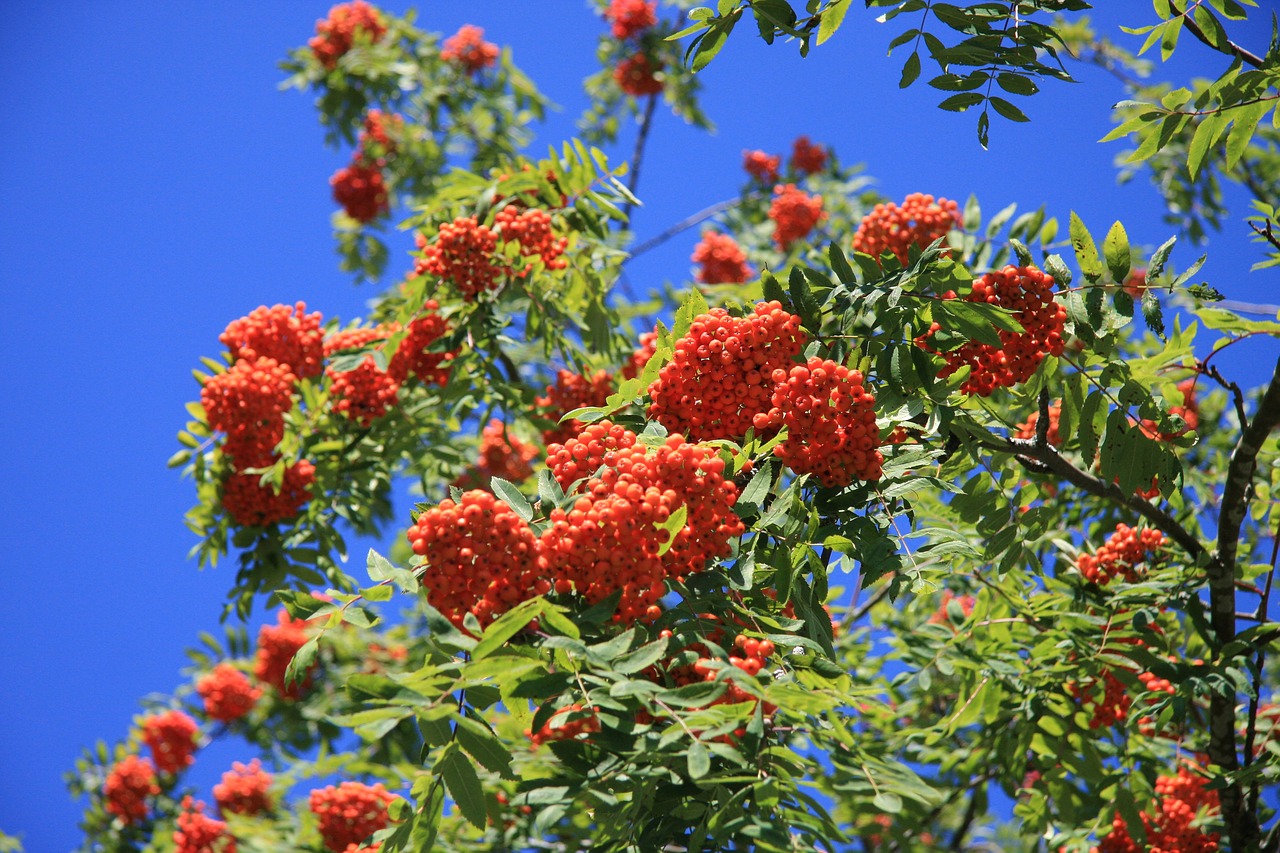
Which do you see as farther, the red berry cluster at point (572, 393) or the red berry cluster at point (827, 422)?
the red berry cluster at point (572, 393)

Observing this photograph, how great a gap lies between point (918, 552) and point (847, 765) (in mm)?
683

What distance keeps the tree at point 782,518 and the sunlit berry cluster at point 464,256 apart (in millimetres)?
24

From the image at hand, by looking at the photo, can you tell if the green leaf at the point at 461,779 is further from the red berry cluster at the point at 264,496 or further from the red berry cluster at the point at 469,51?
the red berry cluster at the point at 469,51

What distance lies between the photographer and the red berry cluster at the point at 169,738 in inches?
322

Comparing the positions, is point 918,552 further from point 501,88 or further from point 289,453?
point 501,88

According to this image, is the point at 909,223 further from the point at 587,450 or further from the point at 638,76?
the point at 638,76

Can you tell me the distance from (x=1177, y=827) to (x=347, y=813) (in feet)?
12.8

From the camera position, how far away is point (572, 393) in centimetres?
532

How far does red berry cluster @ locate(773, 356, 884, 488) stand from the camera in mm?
2773

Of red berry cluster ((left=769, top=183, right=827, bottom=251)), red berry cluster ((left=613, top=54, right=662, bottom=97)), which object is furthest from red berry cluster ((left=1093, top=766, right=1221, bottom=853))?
red berry cluster ((left=613, top=54, right=662, bottom=97))

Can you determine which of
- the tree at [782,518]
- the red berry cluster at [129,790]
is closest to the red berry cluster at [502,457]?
the tree at [782,518]

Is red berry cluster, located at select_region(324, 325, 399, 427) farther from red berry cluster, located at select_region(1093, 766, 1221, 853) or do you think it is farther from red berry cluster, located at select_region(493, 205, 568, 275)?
red berry cluster, located at select_region(1093, 766, 1221, 853)

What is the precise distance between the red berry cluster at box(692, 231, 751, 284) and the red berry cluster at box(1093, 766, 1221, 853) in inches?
203

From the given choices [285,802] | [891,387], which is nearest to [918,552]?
[891,387]
